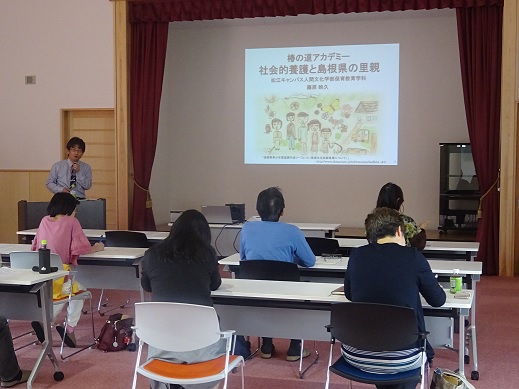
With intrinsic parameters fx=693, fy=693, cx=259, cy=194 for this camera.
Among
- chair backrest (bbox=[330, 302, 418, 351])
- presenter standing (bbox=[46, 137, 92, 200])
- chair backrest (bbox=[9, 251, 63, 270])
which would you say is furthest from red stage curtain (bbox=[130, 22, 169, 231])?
chair backrest (bbox=[330, 302, 418, 351])

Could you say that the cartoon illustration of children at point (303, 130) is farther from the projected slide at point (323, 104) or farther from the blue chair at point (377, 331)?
the blue chair at point (377, 331)

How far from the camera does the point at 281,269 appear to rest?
432 cm

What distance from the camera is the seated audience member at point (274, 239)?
4.49m

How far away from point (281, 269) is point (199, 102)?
271 inches

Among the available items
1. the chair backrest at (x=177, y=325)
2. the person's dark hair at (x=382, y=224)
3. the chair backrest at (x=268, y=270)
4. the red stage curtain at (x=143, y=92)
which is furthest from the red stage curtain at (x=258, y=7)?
the chair backrest at (x=177, y=325)

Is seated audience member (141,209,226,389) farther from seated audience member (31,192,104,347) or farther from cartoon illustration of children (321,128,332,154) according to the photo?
cartoon illustration of children (321,128,332,154)

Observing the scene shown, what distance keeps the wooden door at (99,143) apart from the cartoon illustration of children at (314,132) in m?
2.81

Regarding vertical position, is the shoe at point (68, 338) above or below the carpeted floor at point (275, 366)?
above

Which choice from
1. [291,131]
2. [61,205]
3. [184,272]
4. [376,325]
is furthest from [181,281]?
[291,131]

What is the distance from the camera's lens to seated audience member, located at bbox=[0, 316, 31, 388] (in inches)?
158

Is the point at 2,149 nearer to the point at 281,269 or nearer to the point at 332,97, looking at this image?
the point at 332,97

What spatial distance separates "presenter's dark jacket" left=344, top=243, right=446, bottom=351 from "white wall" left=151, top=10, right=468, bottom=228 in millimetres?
7004

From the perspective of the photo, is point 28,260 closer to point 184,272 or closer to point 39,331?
point 39,331

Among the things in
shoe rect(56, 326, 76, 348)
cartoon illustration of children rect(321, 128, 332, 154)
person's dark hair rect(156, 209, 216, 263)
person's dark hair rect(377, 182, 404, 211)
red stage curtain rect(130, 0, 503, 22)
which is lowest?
shoe rect(56, 326, 76, 348)
